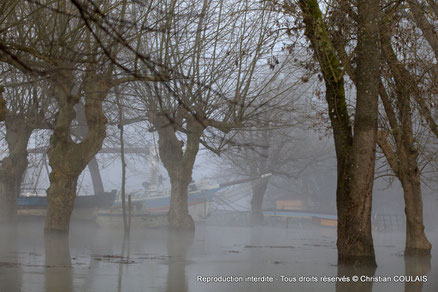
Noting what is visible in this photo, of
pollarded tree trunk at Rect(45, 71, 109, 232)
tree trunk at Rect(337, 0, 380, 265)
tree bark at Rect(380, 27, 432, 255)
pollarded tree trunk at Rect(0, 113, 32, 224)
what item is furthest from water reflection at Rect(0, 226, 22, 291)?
tree bark at Rect(380, 27, 432, 255)

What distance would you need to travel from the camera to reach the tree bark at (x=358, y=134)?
432 inches

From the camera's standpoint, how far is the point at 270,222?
43281mm

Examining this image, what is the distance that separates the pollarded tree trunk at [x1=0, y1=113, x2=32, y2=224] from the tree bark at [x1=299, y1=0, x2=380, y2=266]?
1471 centimetres

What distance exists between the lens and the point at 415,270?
1243 centimetres

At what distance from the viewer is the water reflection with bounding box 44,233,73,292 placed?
28.0 ft

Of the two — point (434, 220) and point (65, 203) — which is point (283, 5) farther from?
point (434, 220)

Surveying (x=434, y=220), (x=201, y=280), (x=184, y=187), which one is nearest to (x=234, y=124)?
(x=184, y=187)

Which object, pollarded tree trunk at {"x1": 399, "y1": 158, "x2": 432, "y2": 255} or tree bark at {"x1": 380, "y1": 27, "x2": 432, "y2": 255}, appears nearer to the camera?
tree bark at {"x1": 380, "y1": 27, "x2": 432, "y2": 255}

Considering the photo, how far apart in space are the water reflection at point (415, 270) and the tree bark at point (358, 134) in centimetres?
91

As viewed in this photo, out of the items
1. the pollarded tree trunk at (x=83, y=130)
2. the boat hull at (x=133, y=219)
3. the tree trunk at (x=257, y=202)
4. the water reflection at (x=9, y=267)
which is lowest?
Answer: the water reflection at (x=9, y=267)

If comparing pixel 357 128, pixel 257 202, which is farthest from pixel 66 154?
pixel 257 202

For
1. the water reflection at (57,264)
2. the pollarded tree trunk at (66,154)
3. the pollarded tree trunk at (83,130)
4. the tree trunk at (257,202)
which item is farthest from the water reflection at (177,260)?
the tree trunk at (257,202)

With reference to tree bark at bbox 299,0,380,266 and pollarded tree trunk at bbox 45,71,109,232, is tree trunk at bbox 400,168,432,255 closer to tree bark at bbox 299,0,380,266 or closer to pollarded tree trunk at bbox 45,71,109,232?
tree bark at bbox 299,0,380,266

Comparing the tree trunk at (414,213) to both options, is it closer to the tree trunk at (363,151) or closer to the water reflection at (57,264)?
the tree trunk at (363,151)
